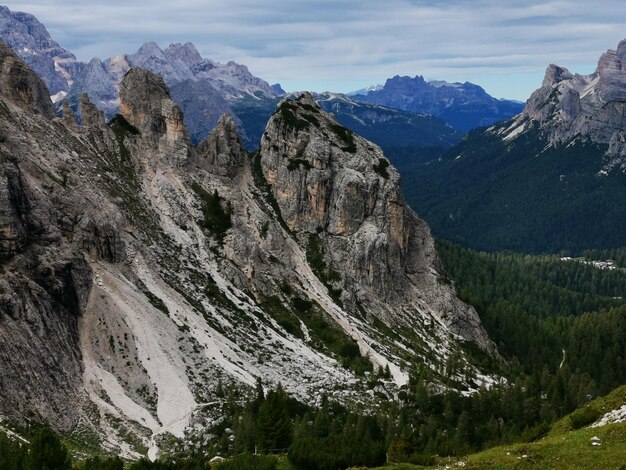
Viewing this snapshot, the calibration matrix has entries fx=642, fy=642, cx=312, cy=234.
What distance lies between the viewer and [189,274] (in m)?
148

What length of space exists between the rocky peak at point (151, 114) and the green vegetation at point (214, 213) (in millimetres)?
13161

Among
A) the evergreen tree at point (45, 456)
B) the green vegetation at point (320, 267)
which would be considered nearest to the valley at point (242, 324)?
the evergreen tree at point (45, 456)

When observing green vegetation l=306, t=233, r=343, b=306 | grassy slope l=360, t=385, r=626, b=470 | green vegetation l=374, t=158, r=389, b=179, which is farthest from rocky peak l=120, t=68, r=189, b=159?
grassy slope l=360, t=385, r=626, b=470

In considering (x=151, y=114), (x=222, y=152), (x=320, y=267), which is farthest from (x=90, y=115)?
(x=320, y=267)

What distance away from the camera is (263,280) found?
15862cm

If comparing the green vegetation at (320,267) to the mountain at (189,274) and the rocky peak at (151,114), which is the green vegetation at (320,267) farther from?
the rocky peak at (151,114)

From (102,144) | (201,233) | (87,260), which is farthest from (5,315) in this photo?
(102,144)

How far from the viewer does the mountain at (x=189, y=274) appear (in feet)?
356

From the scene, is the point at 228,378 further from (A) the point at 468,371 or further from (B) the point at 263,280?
(A) the point at 468,371

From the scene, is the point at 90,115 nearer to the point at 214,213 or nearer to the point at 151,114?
the point at 151,114

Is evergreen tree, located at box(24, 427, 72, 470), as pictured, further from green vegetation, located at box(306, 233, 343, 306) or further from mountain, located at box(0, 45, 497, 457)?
green vegetation, located at box(306, 233, 343, 306)

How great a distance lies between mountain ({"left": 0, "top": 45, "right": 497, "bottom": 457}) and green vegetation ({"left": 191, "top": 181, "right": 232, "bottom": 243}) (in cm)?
48

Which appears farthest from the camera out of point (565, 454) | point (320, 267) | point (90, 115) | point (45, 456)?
point (320, 267)

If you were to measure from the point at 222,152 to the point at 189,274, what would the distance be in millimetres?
51825
